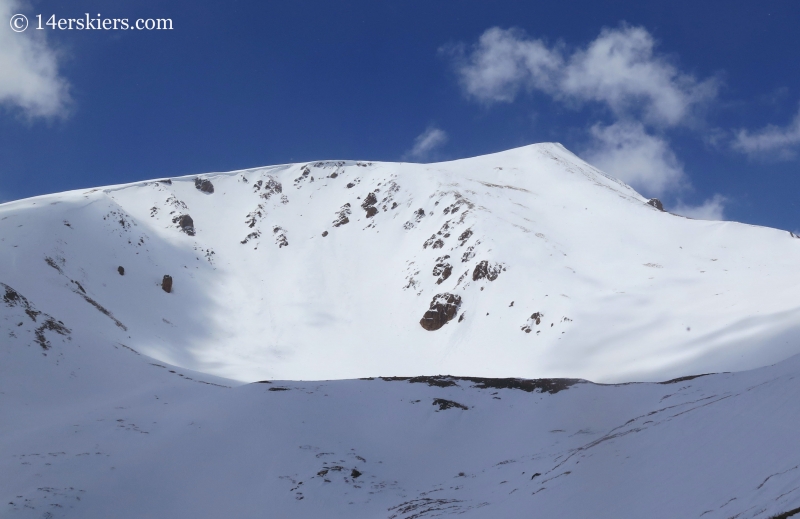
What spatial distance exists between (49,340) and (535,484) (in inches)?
1051

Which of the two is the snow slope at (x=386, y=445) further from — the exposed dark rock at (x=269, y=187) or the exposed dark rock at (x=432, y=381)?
the exposed dark rock at (x=269, y=187)

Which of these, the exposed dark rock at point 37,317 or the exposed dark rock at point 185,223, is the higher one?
the exposed dark rock at point 185,223

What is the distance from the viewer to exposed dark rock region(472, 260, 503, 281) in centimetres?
5531

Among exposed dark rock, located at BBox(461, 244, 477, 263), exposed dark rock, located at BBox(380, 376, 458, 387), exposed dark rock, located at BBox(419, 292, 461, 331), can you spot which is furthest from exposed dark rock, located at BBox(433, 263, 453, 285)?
exposed dark rock, located at BBox(380, 376, 458, 387)

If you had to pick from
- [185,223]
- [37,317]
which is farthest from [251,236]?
[37,317]

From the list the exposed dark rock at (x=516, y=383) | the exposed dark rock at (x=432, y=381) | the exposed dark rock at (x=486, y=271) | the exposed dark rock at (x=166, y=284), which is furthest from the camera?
the exposed dark rock at (x=166, y=284)

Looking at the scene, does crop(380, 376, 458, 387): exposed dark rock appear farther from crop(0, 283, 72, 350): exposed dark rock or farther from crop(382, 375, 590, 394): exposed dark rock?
crop(0, 283, 72, 350): exposed dark rock

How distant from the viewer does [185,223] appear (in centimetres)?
7519

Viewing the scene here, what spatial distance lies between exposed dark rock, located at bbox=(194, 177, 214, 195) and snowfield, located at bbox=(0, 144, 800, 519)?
0.95 m

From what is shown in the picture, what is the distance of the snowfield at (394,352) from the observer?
15.3 meters

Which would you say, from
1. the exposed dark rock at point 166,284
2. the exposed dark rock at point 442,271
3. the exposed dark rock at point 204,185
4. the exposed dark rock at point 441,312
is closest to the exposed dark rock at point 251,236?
the exposed dark rock at point 204,185

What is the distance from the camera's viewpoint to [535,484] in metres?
15.2

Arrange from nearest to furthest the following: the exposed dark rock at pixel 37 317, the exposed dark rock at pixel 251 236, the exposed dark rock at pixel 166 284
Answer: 1. the exposed dark rock at pixel 37 317
2. the exposed dark rock at pixel 166 284
3. the exposed dark rock at pixel 251 236

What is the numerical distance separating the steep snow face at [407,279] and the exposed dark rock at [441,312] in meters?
0.22
